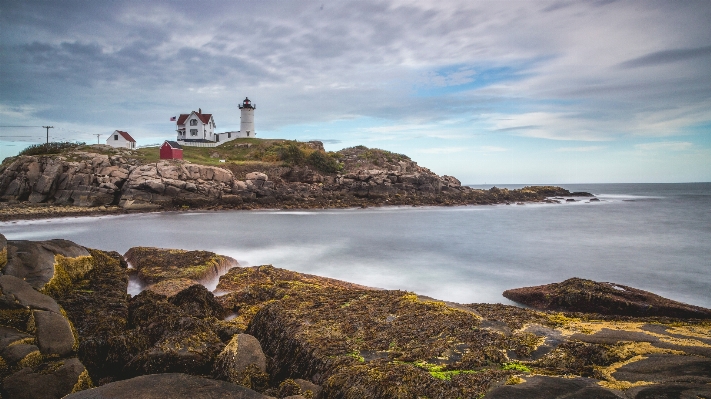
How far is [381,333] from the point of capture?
4.73m

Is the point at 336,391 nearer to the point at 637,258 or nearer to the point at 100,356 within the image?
the point at 100,356

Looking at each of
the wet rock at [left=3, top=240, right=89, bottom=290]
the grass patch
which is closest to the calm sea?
the grass patch

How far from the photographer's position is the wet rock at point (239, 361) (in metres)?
4.09

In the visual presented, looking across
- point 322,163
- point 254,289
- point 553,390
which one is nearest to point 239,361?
point 553,390

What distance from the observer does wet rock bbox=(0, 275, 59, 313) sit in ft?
15.7

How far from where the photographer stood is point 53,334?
14.7 ft

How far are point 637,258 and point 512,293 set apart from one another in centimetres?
1183

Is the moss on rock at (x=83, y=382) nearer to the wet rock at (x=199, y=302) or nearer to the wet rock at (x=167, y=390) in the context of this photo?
the wet rock at (x=167, y=390)

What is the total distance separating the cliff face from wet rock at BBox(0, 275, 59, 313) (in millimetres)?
33644

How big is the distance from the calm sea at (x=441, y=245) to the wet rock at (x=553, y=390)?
23.9 ft

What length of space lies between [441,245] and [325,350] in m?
17.7

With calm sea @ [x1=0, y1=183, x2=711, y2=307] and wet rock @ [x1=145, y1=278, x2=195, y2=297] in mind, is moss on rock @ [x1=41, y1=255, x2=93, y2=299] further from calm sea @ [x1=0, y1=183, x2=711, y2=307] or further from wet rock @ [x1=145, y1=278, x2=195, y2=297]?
calm sea @ [x1=0, y1=183, x2=711, y2=307]

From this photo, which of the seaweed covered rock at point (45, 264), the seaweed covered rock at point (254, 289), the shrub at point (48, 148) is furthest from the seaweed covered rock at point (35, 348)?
the shrub at point (48, 148)

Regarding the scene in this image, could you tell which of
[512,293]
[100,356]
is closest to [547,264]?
[512,293]
